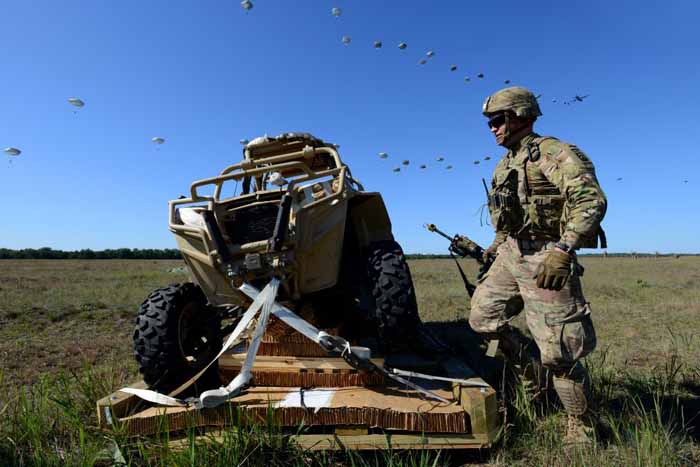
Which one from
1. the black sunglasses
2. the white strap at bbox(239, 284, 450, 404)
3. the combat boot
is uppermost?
the black sunglasses

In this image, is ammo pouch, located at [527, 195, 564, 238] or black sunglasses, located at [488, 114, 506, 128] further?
black sunglasses, located at [488, 114, 506, 128]

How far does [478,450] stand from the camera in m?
2.66

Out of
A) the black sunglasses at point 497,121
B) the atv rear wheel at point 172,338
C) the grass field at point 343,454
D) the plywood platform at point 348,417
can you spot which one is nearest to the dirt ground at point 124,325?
the grass field at point 343,454

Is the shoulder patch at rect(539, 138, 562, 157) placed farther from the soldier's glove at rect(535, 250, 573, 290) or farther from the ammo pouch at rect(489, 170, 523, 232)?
the soldier's glove at rect(535, 250, 573, 290)

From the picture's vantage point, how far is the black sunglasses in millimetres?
3160

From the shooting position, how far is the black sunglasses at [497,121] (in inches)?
124

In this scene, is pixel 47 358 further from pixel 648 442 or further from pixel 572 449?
pixel 648 442

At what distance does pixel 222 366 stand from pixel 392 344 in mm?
1242

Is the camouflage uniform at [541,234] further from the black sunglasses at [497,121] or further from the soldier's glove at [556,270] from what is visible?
the black sunglasses at [497,121]

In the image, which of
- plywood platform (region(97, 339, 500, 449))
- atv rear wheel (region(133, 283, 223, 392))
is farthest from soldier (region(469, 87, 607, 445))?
atv rear wheel (region(133, 283, 223, 392))

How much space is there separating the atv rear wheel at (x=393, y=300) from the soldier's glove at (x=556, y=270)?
0.87 metres

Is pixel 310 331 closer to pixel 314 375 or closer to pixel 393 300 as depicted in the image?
pixel 314 375

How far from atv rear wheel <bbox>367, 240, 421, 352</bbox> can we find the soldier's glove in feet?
2.87

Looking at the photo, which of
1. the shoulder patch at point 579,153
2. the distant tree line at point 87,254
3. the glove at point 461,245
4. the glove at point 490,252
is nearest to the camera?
the shoulder patch at point 579,153
